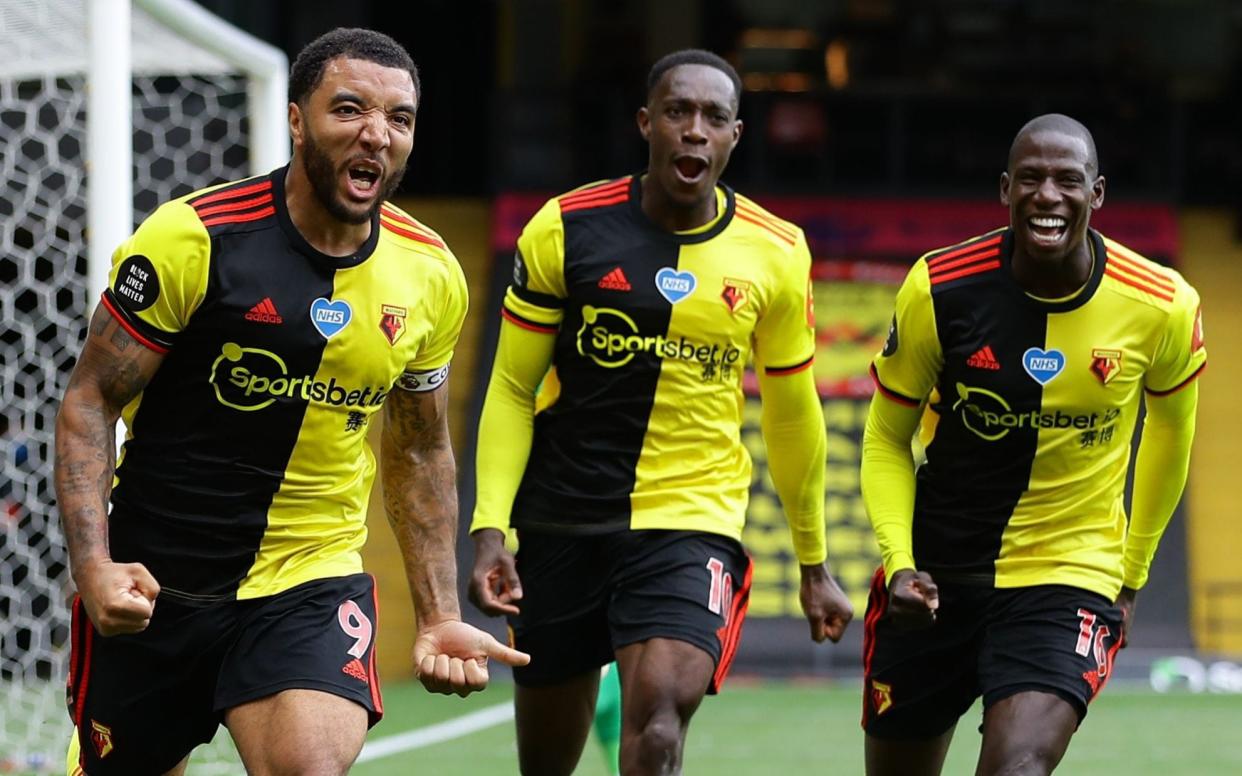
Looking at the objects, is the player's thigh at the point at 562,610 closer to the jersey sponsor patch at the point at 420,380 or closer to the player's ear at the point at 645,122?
the player's ear at the point at 645,122

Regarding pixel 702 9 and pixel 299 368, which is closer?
pixel 299 368

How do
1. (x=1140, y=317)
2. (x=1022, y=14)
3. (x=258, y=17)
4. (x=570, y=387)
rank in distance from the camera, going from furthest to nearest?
(x=1022, y=14)
(x=258, y=17)
(x=570, y=387)
(x=1140, y=317)

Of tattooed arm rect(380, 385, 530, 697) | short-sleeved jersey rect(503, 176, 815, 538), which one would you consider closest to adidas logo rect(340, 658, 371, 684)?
tattooed arm rect(380, 385, 530, 697)

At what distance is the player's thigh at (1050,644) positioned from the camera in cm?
598

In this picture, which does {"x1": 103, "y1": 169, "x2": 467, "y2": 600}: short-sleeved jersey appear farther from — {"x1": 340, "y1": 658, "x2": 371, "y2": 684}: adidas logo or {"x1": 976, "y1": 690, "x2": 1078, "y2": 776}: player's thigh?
{"x1": 976, "y1": 690, "x2": 1078, "y2": 776}: player's thigh

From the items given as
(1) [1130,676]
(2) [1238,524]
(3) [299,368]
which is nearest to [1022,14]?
(2) [1238,524]

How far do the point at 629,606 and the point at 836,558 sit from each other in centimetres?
1047

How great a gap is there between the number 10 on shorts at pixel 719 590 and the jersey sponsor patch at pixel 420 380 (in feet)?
4.81

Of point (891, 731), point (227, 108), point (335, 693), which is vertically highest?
point (227, 108)

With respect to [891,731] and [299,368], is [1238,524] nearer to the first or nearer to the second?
[891,731]

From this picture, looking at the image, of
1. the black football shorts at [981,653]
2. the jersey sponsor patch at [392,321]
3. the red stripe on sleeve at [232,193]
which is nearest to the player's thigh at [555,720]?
the black football shorts at [981,653]

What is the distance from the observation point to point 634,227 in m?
6.77

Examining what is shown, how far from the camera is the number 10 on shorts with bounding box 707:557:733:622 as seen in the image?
6469 millimetres

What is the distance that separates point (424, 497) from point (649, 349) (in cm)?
141
